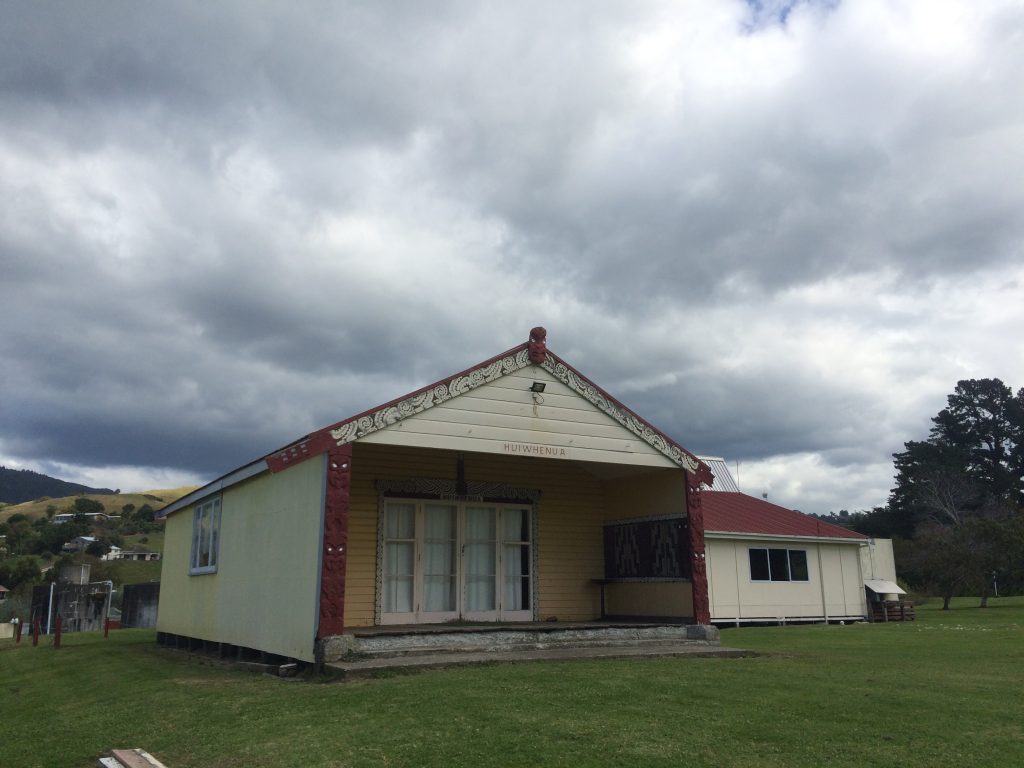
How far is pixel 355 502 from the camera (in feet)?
44.7

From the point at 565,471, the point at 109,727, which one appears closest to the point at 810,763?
the point at 109,727

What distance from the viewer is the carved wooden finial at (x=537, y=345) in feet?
41.3

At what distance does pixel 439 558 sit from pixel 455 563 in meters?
0.29

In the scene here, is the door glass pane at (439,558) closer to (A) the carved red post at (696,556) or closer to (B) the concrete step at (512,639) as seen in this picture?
(B) the concrete step at (512,639)

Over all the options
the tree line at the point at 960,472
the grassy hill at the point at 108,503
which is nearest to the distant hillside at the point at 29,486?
the grassy hill at the point at 108,503

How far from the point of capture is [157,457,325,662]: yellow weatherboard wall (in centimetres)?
1075

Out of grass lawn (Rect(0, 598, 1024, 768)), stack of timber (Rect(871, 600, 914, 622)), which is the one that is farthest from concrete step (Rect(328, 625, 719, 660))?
stack of timber (Rect(871, 600, 914, 622))

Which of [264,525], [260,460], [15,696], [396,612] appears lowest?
[15,696]

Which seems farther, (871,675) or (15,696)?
(15,696)

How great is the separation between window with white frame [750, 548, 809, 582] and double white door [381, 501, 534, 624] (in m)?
10.9

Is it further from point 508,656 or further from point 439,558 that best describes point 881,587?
point 508,656

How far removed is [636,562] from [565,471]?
6.95 feet

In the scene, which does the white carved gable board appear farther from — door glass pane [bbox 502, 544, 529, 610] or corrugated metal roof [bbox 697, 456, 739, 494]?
corrugated metal roof [bbox 697, 456, 739, 494]

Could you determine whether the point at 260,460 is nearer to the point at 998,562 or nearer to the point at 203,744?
the point at 203,744
